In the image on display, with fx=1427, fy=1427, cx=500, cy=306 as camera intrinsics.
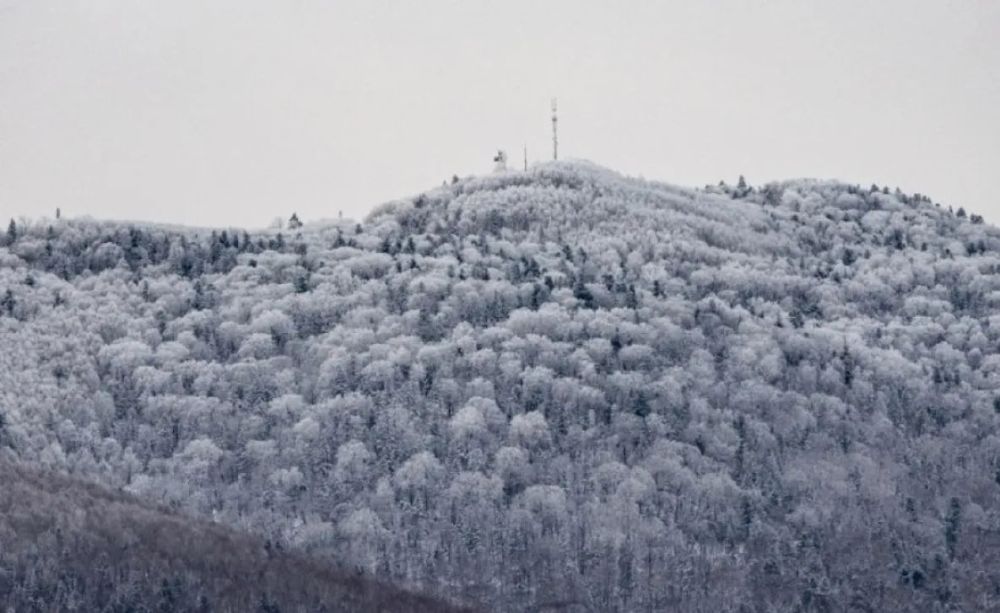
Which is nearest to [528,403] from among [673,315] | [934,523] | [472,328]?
[472,328]

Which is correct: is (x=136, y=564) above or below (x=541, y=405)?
above

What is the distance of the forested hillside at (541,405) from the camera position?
335 ft

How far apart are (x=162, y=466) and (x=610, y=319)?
45.9 m

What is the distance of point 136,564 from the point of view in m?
73.5

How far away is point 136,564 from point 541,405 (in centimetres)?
5127

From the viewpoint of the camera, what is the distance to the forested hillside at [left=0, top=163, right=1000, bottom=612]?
102000mm

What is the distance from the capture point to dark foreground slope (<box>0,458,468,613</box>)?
69.7 m

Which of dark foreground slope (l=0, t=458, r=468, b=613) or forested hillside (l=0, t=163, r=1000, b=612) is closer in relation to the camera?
dark foreground slope (l=0, t=458, r=468, b=613)

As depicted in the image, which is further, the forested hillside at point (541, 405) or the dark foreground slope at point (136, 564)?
the forested hillside at point (541, 405)

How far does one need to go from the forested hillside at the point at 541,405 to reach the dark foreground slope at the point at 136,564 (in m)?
14.5

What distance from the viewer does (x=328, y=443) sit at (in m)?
115

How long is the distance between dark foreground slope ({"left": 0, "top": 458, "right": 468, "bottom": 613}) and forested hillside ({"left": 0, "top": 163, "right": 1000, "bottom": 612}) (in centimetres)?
1450

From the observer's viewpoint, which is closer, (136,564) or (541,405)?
(136,564)

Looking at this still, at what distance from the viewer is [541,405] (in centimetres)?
11944
